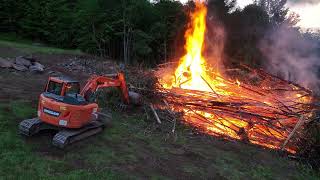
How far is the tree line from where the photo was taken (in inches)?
1489

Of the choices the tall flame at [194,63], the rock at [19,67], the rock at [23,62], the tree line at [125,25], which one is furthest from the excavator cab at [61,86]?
the tree line at [125,25]

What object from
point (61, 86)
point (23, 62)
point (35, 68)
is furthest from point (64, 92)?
point (23, 62)

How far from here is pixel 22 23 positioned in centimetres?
3922

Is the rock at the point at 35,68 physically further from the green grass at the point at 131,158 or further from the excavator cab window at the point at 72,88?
the excavator cab window at the point at 72,88

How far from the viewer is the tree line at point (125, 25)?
37.8 m

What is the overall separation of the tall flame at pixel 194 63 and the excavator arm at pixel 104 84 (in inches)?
137

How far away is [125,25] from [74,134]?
92.7 ft

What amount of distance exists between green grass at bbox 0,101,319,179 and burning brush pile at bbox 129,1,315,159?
1115 millimetres

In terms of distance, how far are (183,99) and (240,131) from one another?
280 cm

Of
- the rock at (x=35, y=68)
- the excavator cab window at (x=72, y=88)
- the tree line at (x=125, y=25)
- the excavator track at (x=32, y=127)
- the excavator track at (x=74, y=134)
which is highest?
the tree line at (x=125, y=25)

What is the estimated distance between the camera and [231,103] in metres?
14.2

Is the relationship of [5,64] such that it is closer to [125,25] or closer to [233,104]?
[233,104]

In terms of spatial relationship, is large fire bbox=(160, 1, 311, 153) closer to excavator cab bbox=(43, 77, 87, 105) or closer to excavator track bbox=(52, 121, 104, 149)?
excavator track bbox=(52, 121, 104, 149)

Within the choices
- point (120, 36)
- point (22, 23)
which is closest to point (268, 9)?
point (120, 36)
